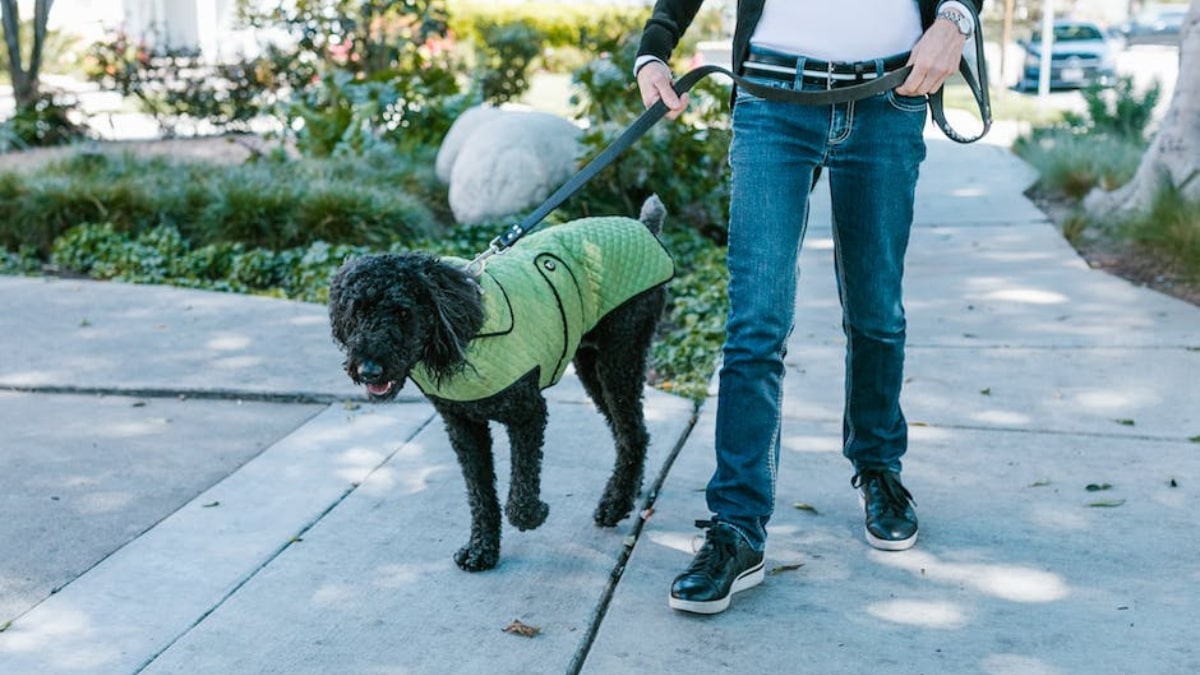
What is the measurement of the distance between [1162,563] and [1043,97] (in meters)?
14.8

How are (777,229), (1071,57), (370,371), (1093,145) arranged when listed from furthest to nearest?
(1071,57) → (1093,145) → (777,229) → (370,371)

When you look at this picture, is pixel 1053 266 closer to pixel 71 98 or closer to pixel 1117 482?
pixel 1117 482

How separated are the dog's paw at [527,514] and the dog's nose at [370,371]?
72 centimetres

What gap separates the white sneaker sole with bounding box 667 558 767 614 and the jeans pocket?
126 cm

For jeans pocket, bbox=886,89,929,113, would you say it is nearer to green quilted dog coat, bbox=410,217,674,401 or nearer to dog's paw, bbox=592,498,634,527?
green quilted dog coat, bbox=410,217,674,401

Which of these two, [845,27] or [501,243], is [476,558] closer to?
[501,243]

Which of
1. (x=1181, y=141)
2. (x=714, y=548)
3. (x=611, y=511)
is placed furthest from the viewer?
(x=1181, y=141)

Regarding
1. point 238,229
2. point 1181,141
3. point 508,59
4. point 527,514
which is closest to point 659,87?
point 527,514

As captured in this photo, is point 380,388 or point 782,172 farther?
point 782,172

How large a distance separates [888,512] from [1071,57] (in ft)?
75.6

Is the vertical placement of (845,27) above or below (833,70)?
above

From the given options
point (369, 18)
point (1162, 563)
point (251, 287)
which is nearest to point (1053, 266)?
point (1162, 563)

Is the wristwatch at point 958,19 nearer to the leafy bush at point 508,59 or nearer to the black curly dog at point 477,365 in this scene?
the black curly dog at point 477,365

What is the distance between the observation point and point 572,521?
4043 mm
